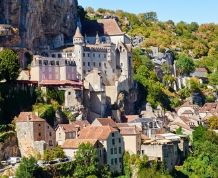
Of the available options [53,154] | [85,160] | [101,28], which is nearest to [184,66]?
[101,28]

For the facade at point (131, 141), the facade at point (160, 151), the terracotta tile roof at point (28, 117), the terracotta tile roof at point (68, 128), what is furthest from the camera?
the facade at point (160, 151)

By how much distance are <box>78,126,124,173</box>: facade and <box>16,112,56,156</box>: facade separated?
346 centimetres

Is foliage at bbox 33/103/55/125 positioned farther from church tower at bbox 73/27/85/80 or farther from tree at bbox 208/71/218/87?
tree at bbox 208/71/218/87

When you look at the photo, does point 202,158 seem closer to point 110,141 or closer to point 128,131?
point 128,131

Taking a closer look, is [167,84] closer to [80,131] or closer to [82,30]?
[82,30]

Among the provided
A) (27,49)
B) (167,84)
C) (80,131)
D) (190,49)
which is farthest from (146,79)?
(190,49)

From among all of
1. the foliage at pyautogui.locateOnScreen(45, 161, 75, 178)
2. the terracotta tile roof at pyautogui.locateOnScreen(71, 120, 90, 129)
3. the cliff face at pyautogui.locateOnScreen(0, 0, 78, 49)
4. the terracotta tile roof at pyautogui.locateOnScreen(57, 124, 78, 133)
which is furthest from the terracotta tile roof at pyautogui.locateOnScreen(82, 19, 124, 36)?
the foliage at pyautogui.locateOnScreen(45, 161, 75, 178)

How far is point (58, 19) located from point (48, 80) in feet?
52.7

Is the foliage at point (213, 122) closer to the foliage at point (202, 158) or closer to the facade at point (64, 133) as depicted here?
the foliage at point (202, 158)

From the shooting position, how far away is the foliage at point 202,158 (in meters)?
71.4

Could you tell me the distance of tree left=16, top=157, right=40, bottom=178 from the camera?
56750 millimetres

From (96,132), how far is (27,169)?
10075 millimetres

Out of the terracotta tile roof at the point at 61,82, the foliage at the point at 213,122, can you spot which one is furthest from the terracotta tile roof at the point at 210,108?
the terracotta tile roof at the point at 61,82

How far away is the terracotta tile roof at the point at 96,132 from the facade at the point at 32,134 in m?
3.44
